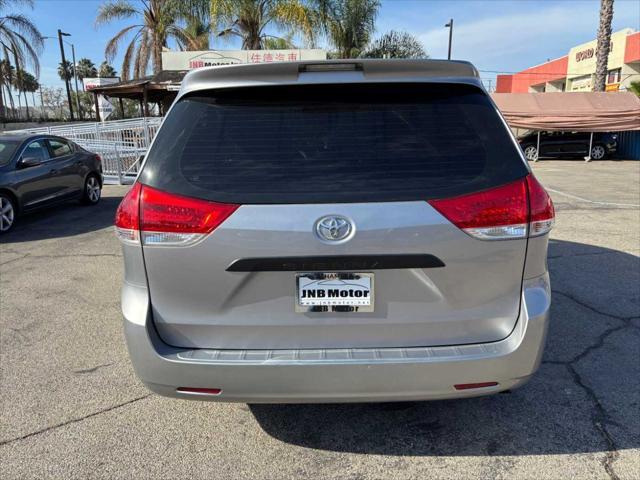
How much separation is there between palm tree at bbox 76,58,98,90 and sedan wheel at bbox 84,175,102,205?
3171 inches

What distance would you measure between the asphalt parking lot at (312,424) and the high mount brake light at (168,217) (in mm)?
1194

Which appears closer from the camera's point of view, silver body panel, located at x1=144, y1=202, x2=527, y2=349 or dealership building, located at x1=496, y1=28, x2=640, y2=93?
silver body panel, located at x1=144, y1=202, x2=527, y2=349

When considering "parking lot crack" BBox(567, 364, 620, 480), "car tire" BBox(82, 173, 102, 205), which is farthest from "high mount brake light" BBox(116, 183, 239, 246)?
"car tire" BBox(82, 173, 102, 205)

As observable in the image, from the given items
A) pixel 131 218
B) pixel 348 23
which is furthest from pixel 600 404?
pixel 348 23

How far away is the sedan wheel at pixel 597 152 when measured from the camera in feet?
68.8

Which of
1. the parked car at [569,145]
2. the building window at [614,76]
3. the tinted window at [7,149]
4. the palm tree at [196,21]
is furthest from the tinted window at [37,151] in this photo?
the building window at [614,76]

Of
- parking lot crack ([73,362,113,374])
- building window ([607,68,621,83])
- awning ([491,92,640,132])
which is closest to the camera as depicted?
parking lot crack ([73,362,113,374])

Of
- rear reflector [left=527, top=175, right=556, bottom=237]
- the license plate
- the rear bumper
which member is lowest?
the rear bumper

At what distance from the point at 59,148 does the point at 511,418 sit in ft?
→ 31.2

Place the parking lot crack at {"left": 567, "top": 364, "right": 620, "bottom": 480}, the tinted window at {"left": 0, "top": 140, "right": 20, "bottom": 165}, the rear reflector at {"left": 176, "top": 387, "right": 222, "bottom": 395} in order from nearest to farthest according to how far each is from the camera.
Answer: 1. the rear reflector at {"left": 176, "top": 387, "right": 222, "bottom": 395}
2. the parking lot crack at {"left": 567, "top": 364, "right": 620, "bottom": 480}
3. the tinted window at {"left": 0, "top": 140, "right": 20, "bottom": 165}

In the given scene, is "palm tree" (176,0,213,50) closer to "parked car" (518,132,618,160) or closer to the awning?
the awning

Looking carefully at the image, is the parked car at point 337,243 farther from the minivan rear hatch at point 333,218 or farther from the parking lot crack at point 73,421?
the parking lot crack at point 73,421

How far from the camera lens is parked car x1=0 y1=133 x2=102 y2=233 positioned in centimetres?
805

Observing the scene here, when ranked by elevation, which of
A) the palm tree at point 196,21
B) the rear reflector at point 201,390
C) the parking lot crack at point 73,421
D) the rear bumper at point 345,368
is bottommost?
the parking lot crack at point 73,421
